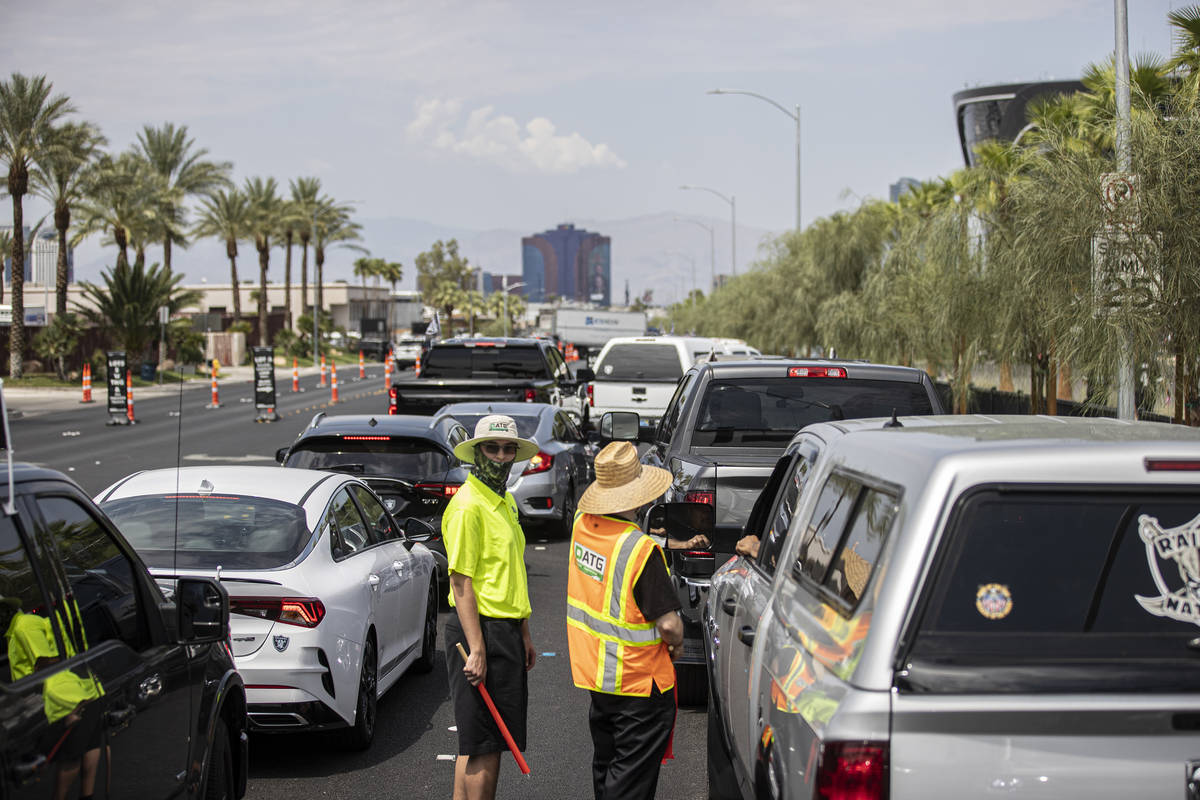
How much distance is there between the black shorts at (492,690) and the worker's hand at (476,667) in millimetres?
74

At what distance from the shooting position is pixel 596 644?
4.90 metres

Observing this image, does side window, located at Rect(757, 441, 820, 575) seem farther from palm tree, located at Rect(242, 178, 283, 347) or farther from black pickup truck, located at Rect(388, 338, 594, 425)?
palm tree, located at Rect(242, 178, 283, 347)

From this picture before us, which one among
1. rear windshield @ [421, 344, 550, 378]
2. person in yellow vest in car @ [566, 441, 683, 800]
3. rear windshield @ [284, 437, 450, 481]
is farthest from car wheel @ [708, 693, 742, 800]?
rear windshield @ [421, 344, 550, 378]

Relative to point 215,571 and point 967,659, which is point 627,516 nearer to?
point 967,659

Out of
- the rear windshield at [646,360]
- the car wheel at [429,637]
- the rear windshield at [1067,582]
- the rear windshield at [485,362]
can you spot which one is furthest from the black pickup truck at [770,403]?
the rear windshield at [646,360]

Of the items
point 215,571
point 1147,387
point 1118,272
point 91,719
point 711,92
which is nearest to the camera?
point 91,719

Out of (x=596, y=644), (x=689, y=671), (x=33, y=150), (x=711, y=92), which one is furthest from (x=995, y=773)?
(x=33, y=150)

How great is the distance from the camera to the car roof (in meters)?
7.17

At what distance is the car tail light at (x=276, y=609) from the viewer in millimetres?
6312

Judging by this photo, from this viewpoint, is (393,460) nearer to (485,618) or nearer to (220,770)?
(485,618)

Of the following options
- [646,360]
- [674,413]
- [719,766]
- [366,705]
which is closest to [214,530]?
[366,705]

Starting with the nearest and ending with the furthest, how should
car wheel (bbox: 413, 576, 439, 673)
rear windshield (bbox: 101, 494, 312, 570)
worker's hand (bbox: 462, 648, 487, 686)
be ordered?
1. worker's hand (bbox: 462, 648, 487, 686)
2. rear windshield (bbox: 101, 494, 312, 570)
3. car wheel (bbox: 413, 576, 439, 673)

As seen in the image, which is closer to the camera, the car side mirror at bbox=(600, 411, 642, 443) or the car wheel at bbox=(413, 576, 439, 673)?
the car wheel at bbox=(413, 576, 439, 673)

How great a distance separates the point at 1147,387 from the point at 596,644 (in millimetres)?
10930
